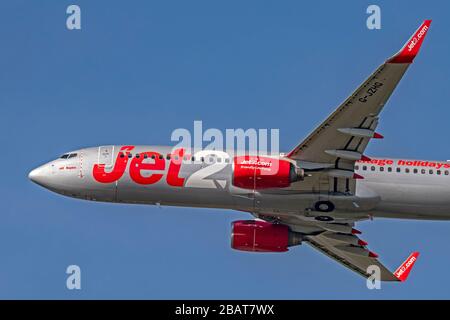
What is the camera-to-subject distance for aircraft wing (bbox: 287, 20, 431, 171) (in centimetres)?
6122

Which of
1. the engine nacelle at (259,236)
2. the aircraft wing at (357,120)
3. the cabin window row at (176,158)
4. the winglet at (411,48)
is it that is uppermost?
the winglet at (411,48)

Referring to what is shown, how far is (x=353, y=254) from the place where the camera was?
259 feet

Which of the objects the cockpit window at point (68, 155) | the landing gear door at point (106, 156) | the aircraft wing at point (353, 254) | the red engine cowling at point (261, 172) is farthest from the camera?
the aircraft wing at point (353, 254)

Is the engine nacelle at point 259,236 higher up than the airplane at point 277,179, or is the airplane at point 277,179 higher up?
the airplane at point 277,179

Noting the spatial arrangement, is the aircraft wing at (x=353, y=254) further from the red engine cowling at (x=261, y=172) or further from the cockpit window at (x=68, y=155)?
the cockpit window at (x=68, y=155)

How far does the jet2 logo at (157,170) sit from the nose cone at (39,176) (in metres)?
3.84

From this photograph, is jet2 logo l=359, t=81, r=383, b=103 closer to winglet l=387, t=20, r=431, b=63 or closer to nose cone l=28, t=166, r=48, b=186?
winglet l=387, t=20, r=431, b=63

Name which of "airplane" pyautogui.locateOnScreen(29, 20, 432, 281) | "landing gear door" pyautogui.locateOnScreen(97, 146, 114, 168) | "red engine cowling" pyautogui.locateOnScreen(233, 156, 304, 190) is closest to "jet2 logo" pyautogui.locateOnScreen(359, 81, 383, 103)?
"airplane" pyautogui.locateOnScreen(29, 20, 432, 281)

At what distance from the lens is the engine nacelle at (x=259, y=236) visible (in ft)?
248

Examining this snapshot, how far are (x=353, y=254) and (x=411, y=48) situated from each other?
2278 cm

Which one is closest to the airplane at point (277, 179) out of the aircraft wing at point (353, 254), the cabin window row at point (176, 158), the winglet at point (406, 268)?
the cabin window row at point (176, 158)

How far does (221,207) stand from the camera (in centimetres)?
7075

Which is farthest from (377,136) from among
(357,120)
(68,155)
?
(68,155)

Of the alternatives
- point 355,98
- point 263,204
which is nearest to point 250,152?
point 263,204
